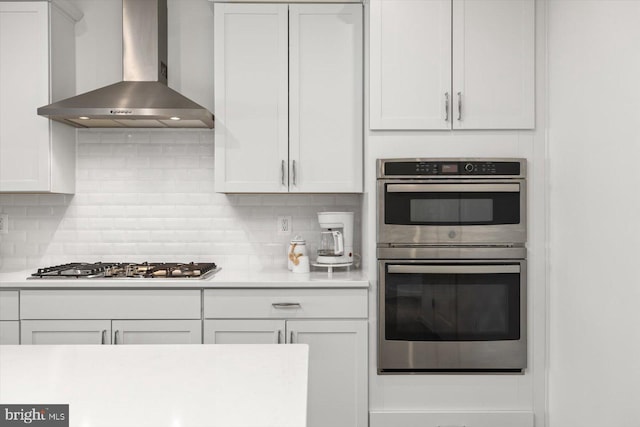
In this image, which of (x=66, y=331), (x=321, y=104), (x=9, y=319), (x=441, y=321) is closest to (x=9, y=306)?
(x=9, y=319)

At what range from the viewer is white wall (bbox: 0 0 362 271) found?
3264 mm

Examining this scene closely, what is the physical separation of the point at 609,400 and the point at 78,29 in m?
3.43

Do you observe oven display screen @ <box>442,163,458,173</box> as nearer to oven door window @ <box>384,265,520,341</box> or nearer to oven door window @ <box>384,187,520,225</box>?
oven door window @ <box>384,187,520,225</box>

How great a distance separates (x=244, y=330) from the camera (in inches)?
105

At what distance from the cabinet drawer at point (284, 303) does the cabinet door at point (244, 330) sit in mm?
31

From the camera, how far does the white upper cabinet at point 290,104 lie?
294cm

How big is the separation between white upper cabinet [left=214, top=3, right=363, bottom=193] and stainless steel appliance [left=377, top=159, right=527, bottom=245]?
13.9 inches

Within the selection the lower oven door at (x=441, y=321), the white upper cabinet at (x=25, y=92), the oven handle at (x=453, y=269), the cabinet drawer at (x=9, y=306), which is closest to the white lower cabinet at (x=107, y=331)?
the cabinet drawer at (x=9, y=306)

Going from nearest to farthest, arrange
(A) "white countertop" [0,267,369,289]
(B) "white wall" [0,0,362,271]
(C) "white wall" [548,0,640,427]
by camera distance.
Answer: (C) "white wall" [548,0,640,427] → (A) "white countertop" [0,267,369,289] → (B) "white wall" [0,0,362,271]

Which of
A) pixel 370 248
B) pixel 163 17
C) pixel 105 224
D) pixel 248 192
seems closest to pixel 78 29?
pixel 163 17

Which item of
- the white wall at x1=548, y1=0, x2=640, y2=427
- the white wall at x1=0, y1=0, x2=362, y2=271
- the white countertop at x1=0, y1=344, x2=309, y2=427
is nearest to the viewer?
the white countertop at x1=0, y1=344, x2=309, y2=427

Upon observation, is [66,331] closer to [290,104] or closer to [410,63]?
[290,104]

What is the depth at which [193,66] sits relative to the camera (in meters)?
3.21

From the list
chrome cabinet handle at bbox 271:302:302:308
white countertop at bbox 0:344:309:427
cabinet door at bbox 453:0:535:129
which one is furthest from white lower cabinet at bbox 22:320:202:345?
cabinet door at bbox 453:0:535:129
